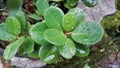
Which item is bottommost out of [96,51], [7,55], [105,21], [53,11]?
[96,51]

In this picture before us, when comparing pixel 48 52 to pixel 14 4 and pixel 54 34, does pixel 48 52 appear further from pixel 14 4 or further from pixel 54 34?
pixel 14 4

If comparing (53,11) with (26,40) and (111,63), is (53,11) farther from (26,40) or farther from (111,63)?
(111,63)

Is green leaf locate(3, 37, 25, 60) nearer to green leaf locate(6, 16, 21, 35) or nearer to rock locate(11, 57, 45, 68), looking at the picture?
green leaf locate(6, 16, 21, 35)

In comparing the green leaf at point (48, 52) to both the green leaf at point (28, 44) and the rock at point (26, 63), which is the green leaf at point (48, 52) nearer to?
the green leaf at point (28, 44)

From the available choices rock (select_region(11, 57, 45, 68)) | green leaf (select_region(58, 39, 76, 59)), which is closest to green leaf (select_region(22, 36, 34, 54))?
green leaf (select_region(58, 39, 76, 59))

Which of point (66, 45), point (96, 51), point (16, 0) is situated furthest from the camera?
point (96, 51)

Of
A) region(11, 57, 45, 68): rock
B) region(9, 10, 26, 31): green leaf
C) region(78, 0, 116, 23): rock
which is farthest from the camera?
region(78, 0, 116, 23): rock

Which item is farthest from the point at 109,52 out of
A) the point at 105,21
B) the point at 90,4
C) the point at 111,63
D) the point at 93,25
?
the point at 93,25
